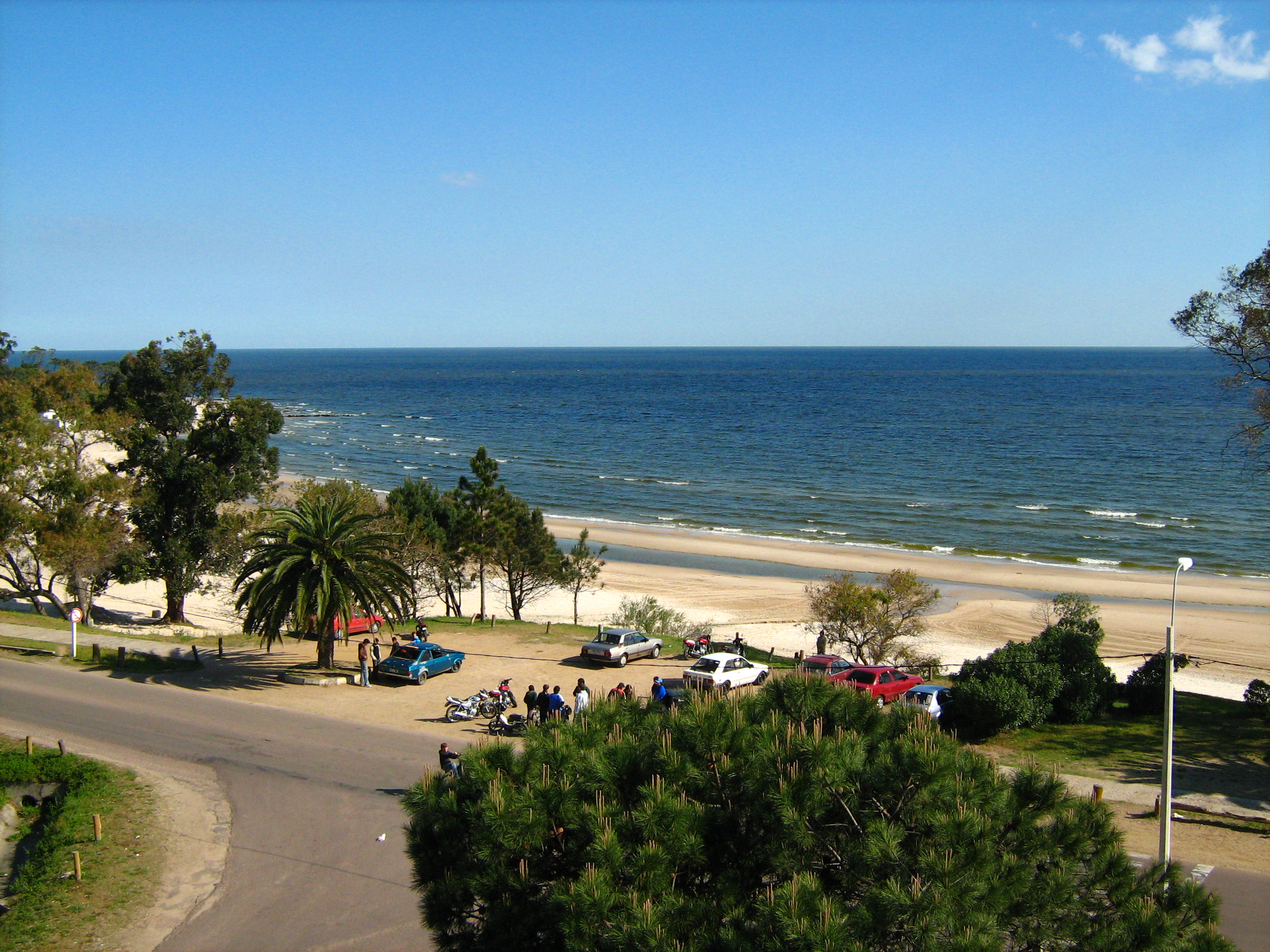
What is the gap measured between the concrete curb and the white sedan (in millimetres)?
9335

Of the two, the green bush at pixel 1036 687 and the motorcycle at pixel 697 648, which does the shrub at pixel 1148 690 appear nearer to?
the green bush at pixel 1036 687

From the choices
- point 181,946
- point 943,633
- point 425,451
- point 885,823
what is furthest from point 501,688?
point 425,451

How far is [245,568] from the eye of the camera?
24172 mm

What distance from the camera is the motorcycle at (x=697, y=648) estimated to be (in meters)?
27.7

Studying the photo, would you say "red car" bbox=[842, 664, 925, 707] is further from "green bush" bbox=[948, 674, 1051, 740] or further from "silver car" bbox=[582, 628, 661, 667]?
"silver car" bbox=[582, 628, 661, 667]

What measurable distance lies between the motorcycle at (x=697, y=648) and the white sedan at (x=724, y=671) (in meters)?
3.39

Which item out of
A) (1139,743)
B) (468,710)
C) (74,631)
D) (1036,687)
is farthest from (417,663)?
(1139,743)

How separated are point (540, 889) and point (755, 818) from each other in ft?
6.29

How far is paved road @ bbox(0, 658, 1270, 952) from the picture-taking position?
12.0m

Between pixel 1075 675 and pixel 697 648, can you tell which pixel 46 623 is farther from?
pixel 1075 675

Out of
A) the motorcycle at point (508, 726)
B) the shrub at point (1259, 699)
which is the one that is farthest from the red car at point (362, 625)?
the shrub at point (1259, 699)

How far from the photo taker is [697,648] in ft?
91.0

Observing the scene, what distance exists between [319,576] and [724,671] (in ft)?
36.0

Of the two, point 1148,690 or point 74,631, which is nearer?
point 1148,690
